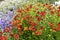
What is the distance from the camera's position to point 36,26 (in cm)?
443

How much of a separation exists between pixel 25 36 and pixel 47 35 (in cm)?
43

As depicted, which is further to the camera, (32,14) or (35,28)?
(32,14)

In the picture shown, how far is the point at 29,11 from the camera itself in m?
4.86

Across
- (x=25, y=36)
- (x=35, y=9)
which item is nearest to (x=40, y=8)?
(x=35, y=9)

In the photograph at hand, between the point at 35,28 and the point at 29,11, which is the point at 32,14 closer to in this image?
the point at 29,11

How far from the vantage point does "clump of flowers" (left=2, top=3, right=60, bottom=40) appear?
14.3ft

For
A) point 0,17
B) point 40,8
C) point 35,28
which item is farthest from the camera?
point 0,17

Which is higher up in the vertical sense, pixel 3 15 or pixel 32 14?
pixel 32 14

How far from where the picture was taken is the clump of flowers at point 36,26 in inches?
172

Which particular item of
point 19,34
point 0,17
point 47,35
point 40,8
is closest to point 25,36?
point 19,34

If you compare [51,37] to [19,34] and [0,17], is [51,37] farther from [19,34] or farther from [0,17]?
[0,17]

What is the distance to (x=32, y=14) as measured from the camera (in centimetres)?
477

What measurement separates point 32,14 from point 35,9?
224mm

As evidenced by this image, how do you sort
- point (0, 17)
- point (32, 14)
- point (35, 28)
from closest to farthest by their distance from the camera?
point (35, 28)
point (32, 14)
point (0, 17)
